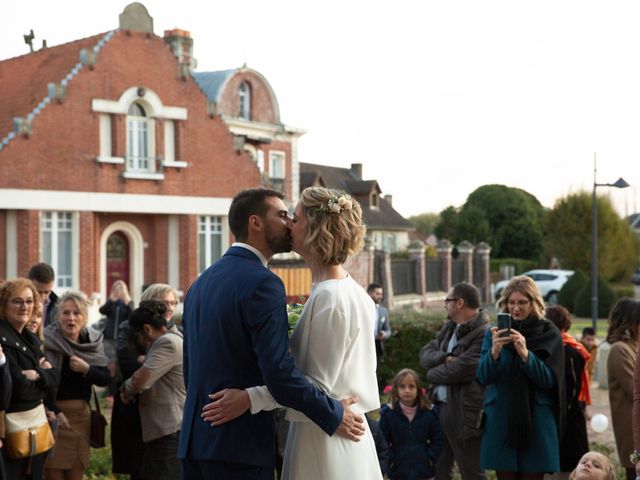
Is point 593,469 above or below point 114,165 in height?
below

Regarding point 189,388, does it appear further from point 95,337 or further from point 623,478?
point 623,478

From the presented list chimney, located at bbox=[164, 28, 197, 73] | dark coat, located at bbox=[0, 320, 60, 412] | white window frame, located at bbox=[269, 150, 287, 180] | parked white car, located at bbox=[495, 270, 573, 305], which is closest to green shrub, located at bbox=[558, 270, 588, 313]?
parked white car, located at bbox=[495, 270, 573, 305]

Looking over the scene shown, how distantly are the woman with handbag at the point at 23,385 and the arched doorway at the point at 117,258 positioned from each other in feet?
75.1

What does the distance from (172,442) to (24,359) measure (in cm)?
117

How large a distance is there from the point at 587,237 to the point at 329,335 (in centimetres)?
4718

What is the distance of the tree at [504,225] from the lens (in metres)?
68.3

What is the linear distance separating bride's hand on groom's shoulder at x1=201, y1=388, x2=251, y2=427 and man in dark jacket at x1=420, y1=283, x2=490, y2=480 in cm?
346

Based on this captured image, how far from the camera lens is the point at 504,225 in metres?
69.6

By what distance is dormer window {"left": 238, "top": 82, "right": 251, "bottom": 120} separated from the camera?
1655 inches

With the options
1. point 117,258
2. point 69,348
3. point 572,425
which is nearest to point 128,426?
point 69,348

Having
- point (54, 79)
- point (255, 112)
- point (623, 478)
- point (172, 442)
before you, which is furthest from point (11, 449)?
point (255, 112)

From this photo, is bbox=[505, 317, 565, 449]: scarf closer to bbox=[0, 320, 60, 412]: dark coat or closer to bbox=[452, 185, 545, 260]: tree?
bbox=[0, 320, 60, 412]: dark coat

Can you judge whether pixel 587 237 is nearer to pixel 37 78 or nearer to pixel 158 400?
pixel 37 78

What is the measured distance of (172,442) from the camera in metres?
6.30
